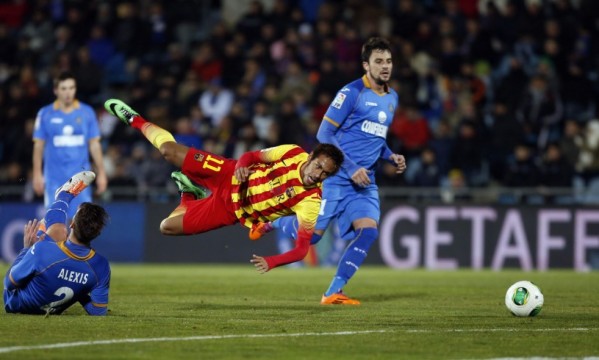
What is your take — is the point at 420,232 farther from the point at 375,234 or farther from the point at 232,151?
the point at 375,234

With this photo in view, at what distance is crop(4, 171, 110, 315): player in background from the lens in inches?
358

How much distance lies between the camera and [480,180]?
20.4 metres

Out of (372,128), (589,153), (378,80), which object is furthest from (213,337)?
(589,153)

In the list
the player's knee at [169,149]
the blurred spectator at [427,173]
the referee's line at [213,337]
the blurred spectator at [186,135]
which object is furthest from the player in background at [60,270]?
the blurred spectator at [186,135]

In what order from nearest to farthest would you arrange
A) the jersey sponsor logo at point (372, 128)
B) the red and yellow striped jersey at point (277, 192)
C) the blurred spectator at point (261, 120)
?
the red and yellow striped jersey at point (277, 192) < the jersey sponsor logo at point (372, 128) < the blurred spectator at point (261, 120)

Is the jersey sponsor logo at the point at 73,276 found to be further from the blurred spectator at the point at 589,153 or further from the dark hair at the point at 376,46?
the blurred spectator at the point at 589,153

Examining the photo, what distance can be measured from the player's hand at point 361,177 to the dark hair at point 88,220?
314cm

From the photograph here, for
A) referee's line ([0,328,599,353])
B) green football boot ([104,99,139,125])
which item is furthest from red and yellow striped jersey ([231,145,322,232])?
referee's line ([0,328,599,353])

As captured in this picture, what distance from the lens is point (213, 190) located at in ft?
35.2

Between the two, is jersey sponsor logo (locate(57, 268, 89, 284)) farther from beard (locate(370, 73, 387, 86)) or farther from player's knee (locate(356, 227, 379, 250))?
beard (locate(370, 73, 387, 86))

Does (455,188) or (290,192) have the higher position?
(290,192)

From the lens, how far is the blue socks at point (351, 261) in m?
11.5

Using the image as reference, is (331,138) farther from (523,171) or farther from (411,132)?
(411,132)

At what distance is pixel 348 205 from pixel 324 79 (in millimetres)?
9490
